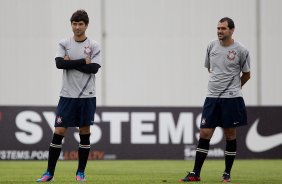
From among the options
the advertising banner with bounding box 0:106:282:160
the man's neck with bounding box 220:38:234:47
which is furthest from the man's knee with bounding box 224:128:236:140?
the advertising banner with bounding box 0:106:282:160

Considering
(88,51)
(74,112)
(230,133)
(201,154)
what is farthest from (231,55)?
(74,112)

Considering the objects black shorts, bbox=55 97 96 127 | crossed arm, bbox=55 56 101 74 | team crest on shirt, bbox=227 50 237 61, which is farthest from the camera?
team crest on shirt, bbox=227 50 237 61

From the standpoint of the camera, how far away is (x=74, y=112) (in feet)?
39.6

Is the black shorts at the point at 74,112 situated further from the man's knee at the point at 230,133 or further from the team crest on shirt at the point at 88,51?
the man's knee at the point at 230,133

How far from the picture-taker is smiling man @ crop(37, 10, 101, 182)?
12.0 m

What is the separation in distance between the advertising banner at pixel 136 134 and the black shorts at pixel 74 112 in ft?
28.7

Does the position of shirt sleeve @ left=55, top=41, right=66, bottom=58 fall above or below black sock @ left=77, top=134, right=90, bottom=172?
above

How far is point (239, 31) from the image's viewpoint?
2842 cm

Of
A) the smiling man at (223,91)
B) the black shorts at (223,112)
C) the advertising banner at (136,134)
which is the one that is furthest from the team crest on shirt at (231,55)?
the advertising banner at (136,134)

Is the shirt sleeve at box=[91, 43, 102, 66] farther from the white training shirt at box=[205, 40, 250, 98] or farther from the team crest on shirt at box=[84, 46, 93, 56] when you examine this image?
the white training shirt at box=[205, 40, 250, 98]

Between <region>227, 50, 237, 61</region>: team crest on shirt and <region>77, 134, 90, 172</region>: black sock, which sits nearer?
<region>77, 134, 90, 172</region>: black sock

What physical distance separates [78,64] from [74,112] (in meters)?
0.66

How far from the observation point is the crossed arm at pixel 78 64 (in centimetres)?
1188

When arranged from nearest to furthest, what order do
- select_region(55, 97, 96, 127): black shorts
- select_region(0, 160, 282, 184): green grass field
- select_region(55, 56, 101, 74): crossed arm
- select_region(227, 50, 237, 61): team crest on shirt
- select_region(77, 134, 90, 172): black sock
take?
1. select_region(55, 56, 101, 74): crossed arm
2. select_region(55, 97, 96, 127): black shorts
3. select_region(77, 134, 90, 172): black sock
4. select_region(227, 50, 237, 61): team crest on shirt
5. select_region(0, 160, 282, 184): green grass field
